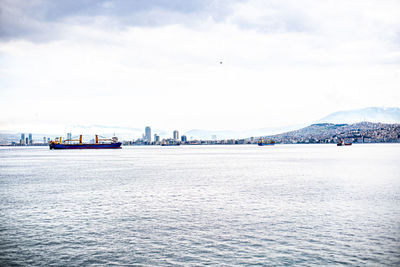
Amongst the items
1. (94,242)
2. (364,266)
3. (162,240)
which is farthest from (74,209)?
(364,266)

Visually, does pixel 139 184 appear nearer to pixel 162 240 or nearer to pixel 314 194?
pixel 314 194

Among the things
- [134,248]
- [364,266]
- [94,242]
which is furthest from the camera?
[94,242]

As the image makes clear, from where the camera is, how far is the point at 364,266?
17.2 m

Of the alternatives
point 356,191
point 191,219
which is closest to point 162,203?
point 191,219

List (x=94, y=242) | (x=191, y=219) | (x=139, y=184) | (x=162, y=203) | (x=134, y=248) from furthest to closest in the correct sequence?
1. (x=139, y=184)
2. (x=162, y=203)
3. (x=191, y=219)
4. (x=94, y=242)
5. (x=134, y=248)

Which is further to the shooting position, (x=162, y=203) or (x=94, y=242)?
(x=162, y=203)

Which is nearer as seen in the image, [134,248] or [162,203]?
[134,248]

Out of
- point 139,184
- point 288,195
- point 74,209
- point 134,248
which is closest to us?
point 134,248

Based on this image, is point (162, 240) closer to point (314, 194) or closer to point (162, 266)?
point (162, 266)

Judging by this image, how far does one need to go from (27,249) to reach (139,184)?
30017 millimetres

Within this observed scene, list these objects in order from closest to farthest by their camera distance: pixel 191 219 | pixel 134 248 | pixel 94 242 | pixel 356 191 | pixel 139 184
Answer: pixel 134 248, pixel 94 242, pixel 191 219, pixel 356 191, pixel 139 184

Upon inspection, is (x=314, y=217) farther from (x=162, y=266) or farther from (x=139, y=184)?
(x=139, y=184)

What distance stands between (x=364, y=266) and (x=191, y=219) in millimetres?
13004

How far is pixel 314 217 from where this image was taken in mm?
27656
